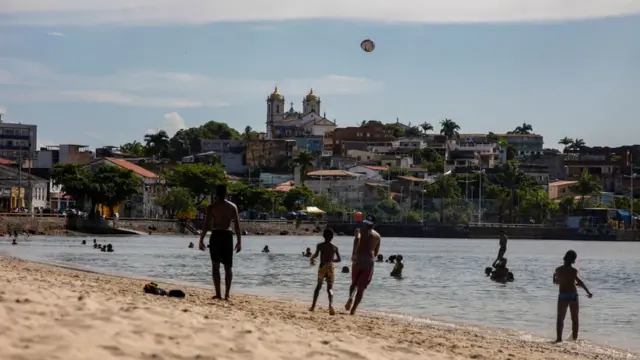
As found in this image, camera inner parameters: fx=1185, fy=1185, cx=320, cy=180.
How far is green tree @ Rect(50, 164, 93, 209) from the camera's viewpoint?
356ft

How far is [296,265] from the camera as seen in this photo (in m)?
52.0

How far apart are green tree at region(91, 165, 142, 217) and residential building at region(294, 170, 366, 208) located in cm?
4863

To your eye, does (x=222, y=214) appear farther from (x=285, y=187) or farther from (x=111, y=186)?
(x=285, y=187)

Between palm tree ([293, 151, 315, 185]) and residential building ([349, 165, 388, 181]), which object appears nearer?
palm tree ([293, 151, 315, 185])

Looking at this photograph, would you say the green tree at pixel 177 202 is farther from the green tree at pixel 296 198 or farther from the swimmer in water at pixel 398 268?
the swimmer in water at pixel 398 268

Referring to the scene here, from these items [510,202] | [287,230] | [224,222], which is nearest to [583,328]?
[224,222]

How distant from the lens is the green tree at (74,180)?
108562 mm

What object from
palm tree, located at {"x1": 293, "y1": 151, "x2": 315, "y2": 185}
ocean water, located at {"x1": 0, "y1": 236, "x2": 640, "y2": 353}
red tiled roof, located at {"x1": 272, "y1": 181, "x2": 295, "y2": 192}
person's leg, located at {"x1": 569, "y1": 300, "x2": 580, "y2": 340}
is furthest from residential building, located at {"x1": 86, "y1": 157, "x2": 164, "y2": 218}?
person's leg, located at {"x1": 569, "y1": 300, "x2": 580, "y2": 340}

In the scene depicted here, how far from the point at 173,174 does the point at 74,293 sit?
427ft

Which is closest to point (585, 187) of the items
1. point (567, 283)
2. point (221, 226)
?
point (567, 283)

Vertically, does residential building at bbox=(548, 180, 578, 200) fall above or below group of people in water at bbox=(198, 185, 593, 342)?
above

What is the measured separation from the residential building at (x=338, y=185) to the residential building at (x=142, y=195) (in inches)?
989

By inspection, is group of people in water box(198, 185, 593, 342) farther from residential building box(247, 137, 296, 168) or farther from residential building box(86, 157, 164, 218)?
residential building box(247, 137, 296, 168)

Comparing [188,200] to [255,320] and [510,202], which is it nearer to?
[510,202]
